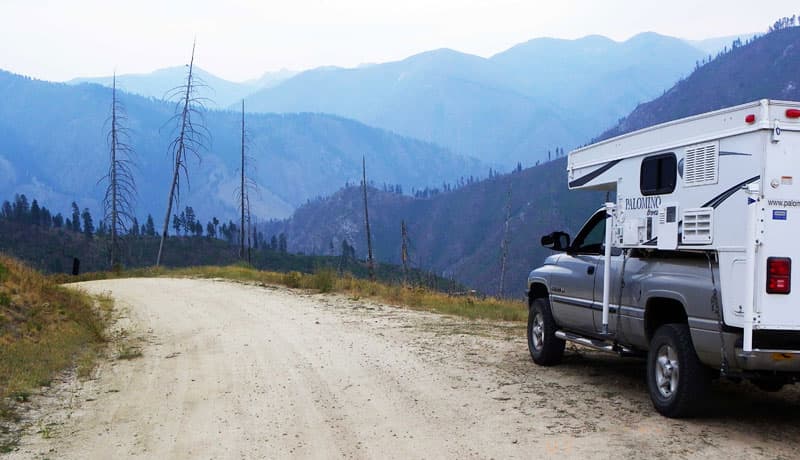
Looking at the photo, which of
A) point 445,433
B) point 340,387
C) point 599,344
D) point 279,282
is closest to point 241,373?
point 340,387

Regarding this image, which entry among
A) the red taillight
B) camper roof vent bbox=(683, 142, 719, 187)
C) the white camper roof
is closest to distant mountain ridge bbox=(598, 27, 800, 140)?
the white camper roof

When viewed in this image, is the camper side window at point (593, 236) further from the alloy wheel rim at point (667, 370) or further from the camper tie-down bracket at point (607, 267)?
the alloy wheel rim at point (667, 370)

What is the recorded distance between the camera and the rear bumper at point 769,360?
6031 mm

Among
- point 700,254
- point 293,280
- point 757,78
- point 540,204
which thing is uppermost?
point 757,78

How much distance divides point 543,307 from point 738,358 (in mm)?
4014

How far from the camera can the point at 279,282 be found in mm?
23250

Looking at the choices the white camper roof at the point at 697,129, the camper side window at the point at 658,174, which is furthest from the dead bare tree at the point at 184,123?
the camper side window at the point at 658,174

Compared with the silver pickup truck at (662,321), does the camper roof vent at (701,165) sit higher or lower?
higher

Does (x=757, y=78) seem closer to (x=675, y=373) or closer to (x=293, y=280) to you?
(x=293, y=280)

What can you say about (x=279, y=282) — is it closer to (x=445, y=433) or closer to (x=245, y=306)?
(x=245, y=306)

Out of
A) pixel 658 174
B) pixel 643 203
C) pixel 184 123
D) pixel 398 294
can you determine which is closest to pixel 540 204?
pixel 184 123

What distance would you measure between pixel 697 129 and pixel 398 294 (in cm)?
1324

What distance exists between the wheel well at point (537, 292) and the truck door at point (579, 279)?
0.54 m

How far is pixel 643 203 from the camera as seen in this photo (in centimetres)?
769
